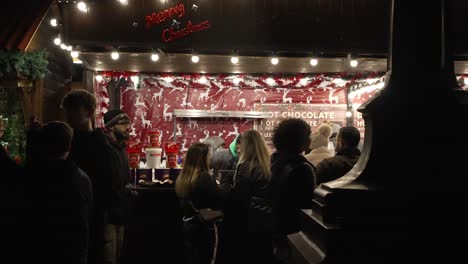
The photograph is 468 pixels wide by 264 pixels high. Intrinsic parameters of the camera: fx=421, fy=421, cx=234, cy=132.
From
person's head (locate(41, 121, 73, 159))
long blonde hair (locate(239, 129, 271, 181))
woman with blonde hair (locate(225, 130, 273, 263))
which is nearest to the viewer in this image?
person's head (locate(41, 121, 73, 159))

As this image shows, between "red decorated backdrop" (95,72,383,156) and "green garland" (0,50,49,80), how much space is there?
1.27 m

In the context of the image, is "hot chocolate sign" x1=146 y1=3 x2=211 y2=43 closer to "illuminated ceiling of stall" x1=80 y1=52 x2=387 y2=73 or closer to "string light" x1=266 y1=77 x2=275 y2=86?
"illuminated ceiling of stall" x1=80 y1=52 x2=387 y2=73

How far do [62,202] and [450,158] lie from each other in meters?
2.21

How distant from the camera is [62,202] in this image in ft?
8.63

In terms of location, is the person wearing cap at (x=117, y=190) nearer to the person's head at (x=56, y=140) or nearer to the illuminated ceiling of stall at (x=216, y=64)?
the person's head at (x=56, y=140)

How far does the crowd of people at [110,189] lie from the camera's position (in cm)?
259

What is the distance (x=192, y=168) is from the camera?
476cm

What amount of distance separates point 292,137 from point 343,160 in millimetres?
1010

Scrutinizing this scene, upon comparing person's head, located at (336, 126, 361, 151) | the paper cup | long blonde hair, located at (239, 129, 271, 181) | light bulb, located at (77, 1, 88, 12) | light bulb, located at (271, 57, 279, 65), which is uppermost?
light bulb, located at (77, 1, 88, 12)

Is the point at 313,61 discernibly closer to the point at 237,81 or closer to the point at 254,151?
the point at 237,81

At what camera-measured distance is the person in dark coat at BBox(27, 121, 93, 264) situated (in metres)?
2.58

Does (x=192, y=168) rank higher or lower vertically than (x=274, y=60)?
lower

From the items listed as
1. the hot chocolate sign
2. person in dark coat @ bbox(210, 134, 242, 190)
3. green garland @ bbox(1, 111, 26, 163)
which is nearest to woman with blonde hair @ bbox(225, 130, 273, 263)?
person in dark coat @ bbox(210, 134, 242, 190)

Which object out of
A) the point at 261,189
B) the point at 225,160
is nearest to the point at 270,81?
the point at 225,160
